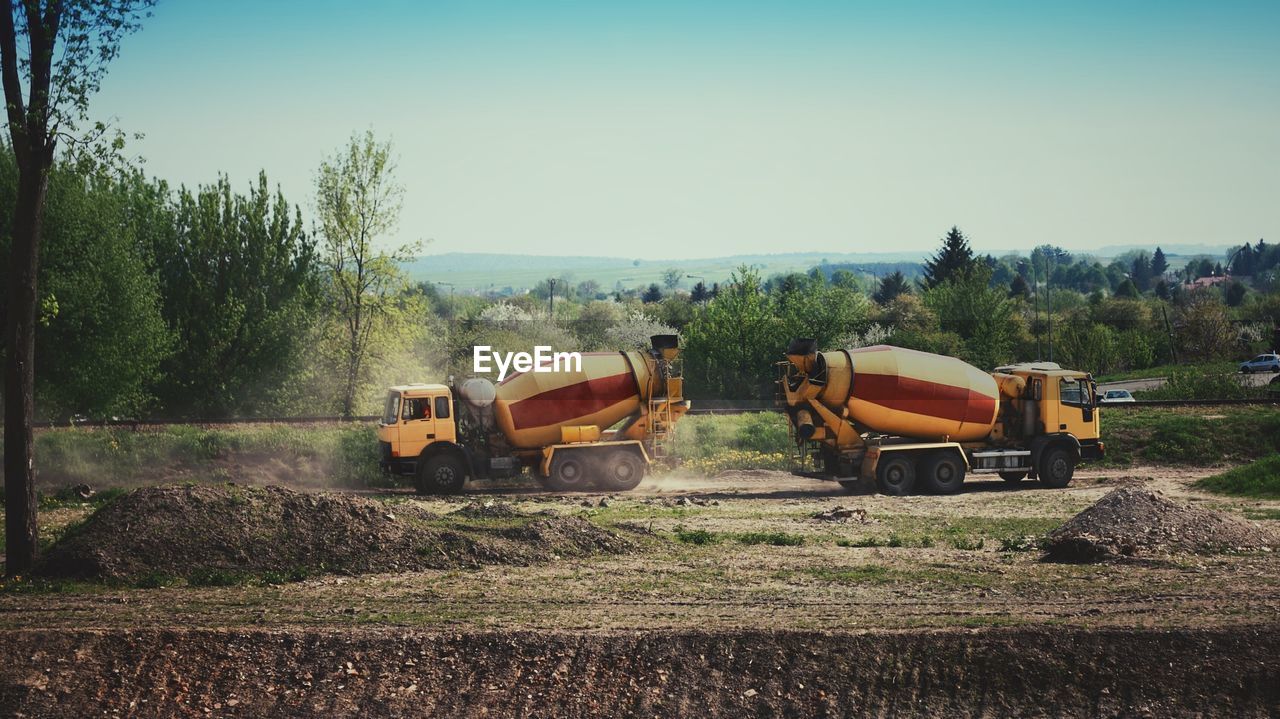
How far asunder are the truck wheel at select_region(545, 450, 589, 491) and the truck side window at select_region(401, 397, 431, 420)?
141 inches

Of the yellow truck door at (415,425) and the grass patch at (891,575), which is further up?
the yellow truck door at (415,425)

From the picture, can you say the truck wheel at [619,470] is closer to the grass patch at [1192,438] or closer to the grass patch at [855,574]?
the grass patch at [855,574]

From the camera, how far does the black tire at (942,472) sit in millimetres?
29188

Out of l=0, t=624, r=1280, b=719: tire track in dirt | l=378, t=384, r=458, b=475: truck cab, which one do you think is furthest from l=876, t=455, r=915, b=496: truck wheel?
l=0, t=624, r=1280, b=719: tire track in dirt

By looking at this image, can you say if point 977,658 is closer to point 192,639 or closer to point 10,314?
point 192,639

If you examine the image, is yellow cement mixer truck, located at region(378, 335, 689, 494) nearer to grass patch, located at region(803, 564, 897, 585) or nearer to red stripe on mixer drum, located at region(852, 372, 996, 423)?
red stripe on mixer drum, located at region(852, 372, 996, 423)

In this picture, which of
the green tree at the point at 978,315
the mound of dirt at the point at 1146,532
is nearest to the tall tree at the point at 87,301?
the mound of dirt at the point at 1146,532

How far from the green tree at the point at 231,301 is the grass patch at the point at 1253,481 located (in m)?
33.8

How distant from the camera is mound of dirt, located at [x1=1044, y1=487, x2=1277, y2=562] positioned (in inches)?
730

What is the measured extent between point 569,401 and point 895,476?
8748mm

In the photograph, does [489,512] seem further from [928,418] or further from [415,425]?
[928,418]

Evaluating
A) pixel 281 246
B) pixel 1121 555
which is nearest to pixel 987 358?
pixel 281 246

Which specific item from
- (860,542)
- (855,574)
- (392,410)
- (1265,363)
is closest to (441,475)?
(392,410)

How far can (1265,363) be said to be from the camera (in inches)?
2815
